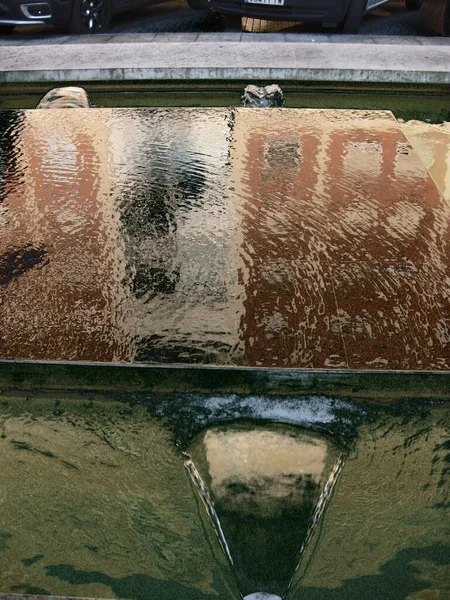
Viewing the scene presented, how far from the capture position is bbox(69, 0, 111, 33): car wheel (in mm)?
6750

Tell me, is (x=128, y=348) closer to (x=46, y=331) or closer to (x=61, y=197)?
(x=46, y=331)

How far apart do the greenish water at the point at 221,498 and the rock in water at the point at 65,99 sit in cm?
260

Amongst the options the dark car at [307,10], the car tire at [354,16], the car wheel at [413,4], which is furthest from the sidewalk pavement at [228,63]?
the car wheel at [413,4]

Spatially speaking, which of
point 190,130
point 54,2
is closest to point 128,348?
point 190,130

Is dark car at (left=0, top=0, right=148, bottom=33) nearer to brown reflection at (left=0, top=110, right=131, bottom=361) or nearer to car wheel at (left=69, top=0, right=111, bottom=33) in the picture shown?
car wheel at (left=69, top=0, right=111, bottom=33)

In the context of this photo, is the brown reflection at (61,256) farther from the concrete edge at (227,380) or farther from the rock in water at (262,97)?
the rock in water at (262,97)

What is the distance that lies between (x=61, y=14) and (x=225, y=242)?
5306mm

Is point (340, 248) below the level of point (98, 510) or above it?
above

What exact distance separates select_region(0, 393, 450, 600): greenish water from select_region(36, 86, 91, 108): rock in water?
2.60 m

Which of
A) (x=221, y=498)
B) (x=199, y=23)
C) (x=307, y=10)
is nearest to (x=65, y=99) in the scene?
(x=221, y=498)

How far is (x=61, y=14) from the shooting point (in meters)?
Answer: 6.57

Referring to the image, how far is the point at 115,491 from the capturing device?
5.58 ft

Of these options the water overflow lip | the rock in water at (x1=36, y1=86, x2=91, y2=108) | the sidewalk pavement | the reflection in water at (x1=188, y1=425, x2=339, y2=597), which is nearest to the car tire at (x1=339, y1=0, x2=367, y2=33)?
the sidewalk pavement

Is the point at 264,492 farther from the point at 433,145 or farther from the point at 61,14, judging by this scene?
the point at 61,14
